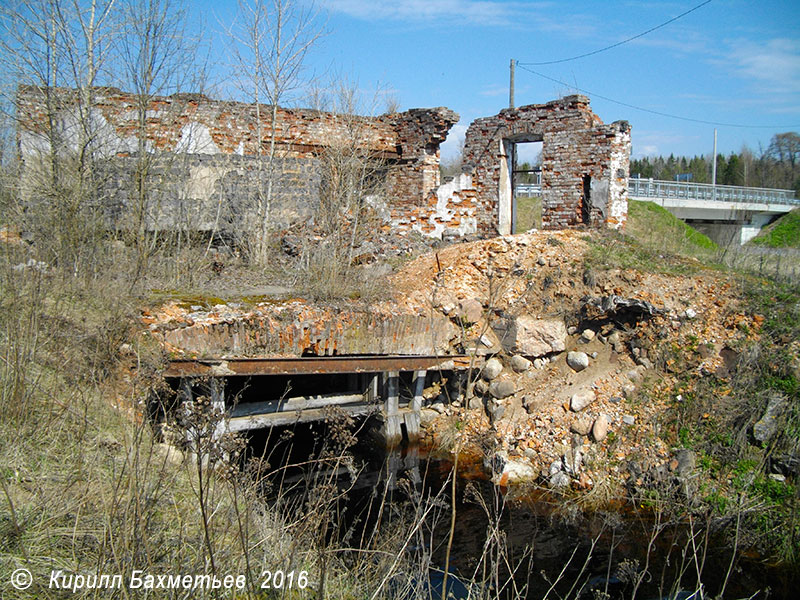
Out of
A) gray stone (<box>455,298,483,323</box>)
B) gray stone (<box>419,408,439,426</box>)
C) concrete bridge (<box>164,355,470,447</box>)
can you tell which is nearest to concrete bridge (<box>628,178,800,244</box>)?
gray stone (<box>455,298,483,323</box>)

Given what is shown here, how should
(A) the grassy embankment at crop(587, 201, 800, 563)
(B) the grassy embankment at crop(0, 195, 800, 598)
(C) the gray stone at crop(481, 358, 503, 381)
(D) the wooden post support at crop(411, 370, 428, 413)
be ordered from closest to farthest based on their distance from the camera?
1. (B) the grassy embankment at crop(0, 195, 800, 598)
2. (A) the grassy embankment at crop(587, 201, 800, 563)
3. (D) the wooden post support at crop(411, 370, 428, 413)
4. (C) the gray stone at crop(481, 358, 503, 381)

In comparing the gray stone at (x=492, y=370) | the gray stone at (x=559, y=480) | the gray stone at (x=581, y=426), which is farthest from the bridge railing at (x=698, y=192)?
the gray stone at (x=559, y=480)

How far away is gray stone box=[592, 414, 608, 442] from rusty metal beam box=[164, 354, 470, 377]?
6.28 feet

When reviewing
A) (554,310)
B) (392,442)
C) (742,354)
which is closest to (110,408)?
(392,442)

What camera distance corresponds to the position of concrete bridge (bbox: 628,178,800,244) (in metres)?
26.6

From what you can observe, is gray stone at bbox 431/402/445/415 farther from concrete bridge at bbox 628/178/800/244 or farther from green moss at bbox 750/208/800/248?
green moss at bbox 750/208/800/248

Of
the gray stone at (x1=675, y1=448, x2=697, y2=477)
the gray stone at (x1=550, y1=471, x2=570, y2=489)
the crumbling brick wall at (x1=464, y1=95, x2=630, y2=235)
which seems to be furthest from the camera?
the crumbling brick wall at (x1=464, y1=95, x2=630, y2=235)

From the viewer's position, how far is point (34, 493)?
11.1 feet

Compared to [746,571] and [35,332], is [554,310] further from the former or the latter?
[35,332]

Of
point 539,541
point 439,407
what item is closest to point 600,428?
point 539,541

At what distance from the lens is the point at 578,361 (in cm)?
870

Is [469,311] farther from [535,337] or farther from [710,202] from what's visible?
[710,202]

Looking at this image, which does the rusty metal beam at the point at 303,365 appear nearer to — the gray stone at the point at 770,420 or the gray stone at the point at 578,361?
the gray stone at the point at 578,361

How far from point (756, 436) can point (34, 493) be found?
286 inches
